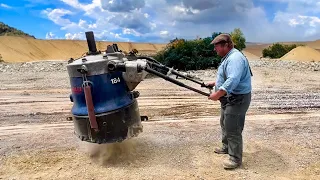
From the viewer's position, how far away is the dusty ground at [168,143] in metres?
4.40

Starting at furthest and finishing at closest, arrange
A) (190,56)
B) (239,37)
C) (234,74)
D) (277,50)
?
(277,50) → (239,37) → (190,56) → (234,74)

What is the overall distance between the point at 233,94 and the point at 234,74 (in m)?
0.33

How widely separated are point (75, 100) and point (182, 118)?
3.36 meters

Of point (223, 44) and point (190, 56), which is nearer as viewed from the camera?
point (223, 44)

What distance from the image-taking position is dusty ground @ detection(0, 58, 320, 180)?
440cm

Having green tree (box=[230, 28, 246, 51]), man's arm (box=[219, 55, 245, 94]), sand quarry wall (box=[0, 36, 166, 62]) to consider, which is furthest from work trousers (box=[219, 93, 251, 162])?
sand quarry wall (box=[0, 36, 166, 62])

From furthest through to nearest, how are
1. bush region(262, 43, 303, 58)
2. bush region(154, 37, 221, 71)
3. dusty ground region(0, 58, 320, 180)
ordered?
1. bush region(262, 43, 303, 58)
2. bush region(154, 37, 221, 71)
3. dusty ground region(0, 58, 320, 180)

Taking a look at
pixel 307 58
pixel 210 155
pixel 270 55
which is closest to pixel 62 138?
pixel 210 155

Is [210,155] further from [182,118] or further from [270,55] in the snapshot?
[270,55]

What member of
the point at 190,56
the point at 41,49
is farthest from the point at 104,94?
the point at 41,49

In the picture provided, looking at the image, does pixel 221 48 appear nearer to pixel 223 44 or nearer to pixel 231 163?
pixel 223 44

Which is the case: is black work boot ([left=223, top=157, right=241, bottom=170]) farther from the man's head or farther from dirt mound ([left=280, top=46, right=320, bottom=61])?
dirt mound ([left=280, top=46, right=320, bottom=61])

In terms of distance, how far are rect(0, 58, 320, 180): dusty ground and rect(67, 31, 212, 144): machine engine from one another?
547mm

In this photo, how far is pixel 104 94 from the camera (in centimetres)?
409
